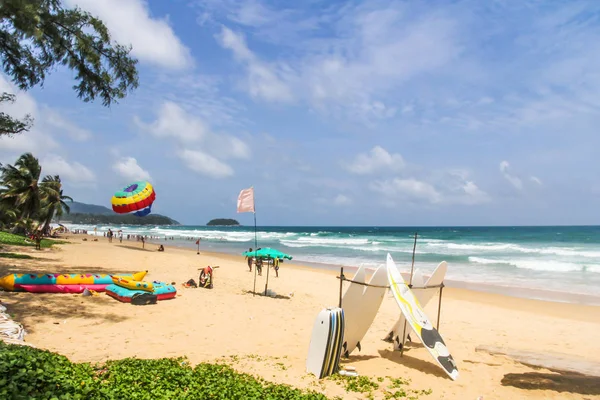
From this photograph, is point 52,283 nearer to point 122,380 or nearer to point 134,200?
point 122,380

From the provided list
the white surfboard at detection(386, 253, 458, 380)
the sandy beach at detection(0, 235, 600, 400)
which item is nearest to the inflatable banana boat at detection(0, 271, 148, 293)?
the sandy beach at detection(0, 235, 600, 400)

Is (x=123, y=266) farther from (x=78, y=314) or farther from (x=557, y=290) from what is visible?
(x=557, y=290)

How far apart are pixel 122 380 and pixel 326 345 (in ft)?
10.1

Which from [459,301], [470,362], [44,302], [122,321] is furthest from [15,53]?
[459,301]

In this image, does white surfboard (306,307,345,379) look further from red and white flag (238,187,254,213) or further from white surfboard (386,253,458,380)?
red and white flag (238,187,254,213)

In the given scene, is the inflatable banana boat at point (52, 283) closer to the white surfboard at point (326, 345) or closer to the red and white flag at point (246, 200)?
the red and white flag at point (246, 200)

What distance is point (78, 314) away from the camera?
374 inches

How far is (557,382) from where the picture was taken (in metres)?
6.80

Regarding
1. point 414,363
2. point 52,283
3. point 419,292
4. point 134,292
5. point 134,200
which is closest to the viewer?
point 414,363

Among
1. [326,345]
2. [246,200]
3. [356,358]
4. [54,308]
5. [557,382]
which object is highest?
[246,200]

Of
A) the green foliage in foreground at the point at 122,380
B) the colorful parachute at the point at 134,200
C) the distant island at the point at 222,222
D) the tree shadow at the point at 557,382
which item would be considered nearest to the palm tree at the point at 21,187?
the colorful parachute at the point at 134,200

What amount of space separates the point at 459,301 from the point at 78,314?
500 inches

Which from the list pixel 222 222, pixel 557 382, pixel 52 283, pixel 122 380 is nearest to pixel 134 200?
pixel 52 283

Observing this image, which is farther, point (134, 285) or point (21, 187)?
point (21, 187)
